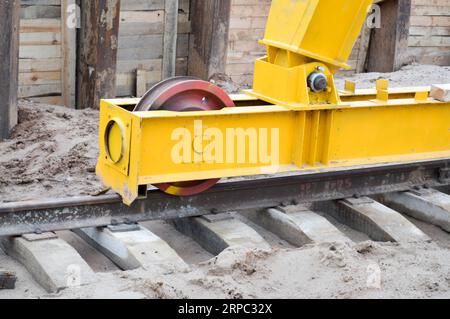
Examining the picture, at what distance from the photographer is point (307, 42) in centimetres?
635

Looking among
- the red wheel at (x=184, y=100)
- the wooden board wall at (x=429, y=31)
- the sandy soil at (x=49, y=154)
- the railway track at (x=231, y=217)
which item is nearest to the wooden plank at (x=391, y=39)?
the wooden board wall at (x=429, y=31)

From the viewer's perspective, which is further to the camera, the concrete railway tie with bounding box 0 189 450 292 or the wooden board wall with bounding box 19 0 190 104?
the wooden board wall with bounding box 19 0 190 104

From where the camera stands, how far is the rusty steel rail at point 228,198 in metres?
5.96

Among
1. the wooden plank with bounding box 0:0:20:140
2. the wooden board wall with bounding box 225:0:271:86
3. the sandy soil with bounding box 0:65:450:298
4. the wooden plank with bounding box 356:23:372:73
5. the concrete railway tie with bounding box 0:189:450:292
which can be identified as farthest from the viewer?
the wooden plank with bounding box 356:23:372:73

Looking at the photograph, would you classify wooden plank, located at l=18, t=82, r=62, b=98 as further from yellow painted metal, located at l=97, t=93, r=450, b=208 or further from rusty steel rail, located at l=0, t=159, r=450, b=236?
rusty steel rail, located at l=0, t=159, r=450, b=236

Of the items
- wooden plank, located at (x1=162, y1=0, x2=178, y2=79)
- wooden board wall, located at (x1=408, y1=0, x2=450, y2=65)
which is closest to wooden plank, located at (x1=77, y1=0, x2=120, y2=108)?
wooden plank, located at (x1=162, y1=0, x2=178, y2=79)

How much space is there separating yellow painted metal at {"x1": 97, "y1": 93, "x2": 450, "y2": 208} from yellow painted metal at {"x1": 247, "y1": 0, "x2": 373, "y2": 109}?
0.13m

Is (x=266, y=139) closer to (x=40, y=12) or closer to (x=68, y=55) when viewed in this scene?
(x=68, y=55)

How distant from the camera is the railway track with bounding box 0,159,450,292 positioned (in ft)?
19.1

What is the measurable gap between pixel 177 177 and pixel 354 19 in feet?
5.93

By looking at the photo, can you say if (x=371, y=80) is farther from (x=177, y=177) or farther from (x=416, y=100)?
(x=177, y=177)

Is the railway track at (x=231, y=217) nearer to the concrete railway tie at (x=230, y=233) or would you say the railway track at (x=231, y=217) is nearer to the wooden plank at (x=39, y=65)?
the concrete railway tie at (x=230, y=233)

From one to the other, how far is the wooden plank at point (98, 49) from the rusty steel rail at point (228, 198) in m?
2.66
